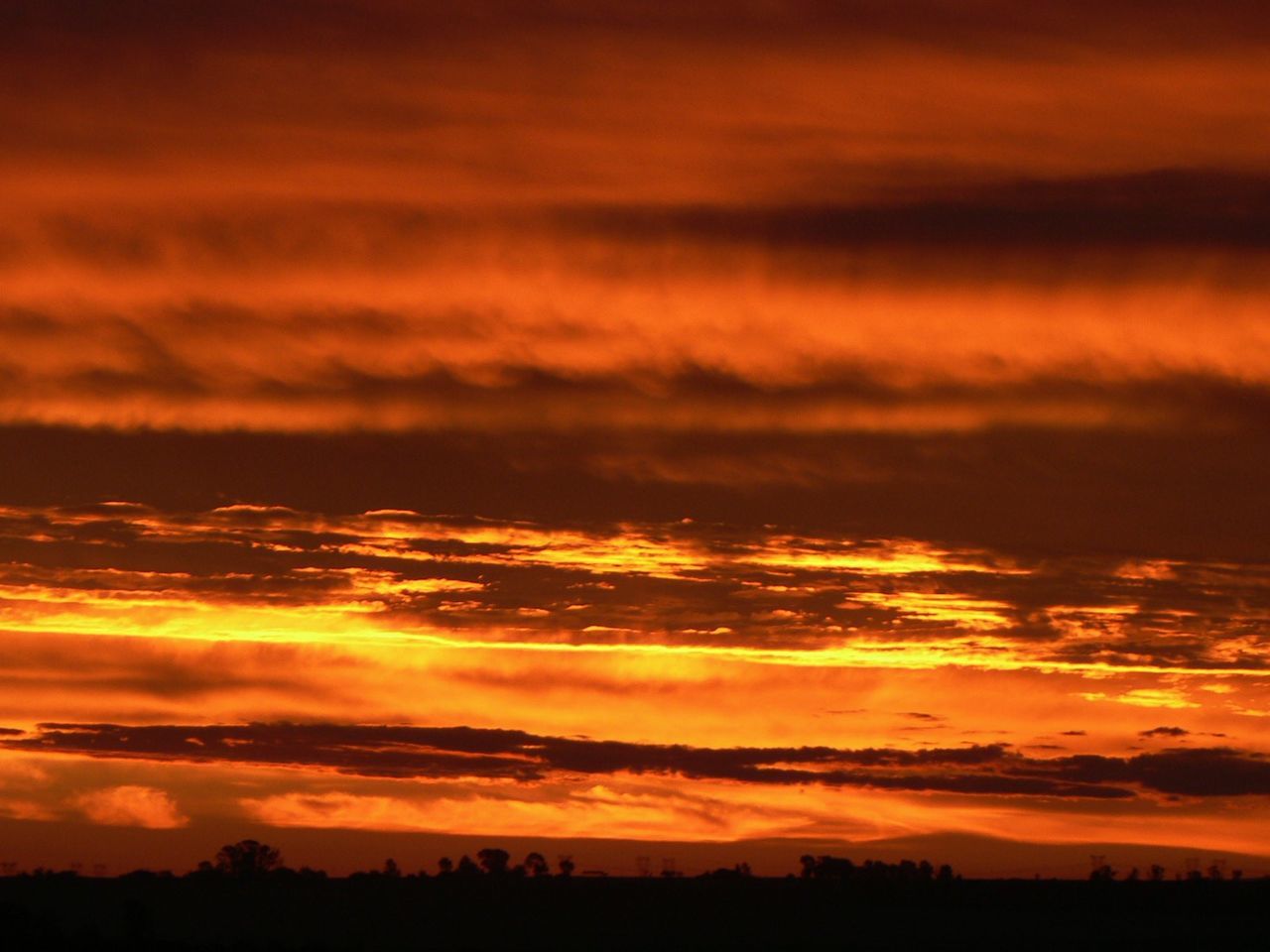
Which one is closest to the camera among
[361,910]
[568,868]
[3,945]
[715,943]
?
[3,945]

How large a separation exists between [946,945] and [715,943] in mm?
13034

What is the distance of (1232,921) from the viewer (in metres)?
120

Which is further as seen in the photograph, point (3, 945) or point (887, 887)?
point (887, 887)

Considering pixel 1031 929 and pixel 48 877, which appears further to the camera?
pixel 48 877

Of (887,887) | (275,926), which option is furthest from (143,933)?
(887,887)

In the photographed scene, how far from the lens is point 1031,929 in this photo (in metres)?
117

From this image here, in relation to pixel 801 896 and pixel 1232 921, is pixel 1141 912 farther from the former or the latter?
pixel 801 896

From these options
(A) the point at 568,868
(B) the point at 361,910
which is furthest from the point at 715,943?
(A) the point at 568,868

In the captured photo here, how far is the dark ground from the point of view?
109812mm

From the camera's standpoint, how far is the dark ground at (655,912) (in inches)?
4323

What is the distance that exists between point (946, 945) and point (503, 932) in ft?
81.2

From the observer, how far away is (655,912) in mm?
124438

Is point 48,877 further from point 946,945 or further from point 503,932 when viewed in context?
point 946,945

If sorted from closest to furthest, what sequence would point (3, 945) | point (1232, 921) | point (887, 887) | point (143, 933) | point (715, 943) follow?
point (3, 945), point (143, 933), point (715, 943), point (1232, 921), point (887, 887)
